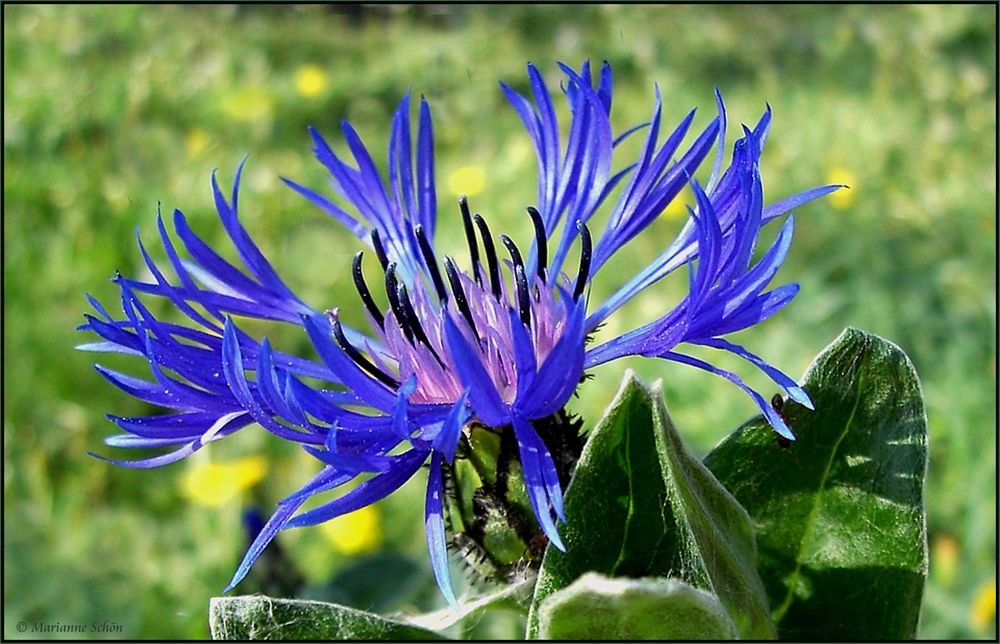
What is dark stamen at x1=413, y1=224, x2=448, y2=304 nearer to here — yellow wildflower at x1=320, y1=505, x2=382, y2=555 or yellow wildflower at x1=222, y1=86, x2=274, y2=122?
yellow wildflower at x1=320, y1=505, x2=382, y2=555

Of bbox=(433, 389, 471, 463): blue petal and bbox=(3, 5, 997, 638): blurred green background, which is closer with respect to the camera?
bbox=(433, 389, 471, 463): blue petal

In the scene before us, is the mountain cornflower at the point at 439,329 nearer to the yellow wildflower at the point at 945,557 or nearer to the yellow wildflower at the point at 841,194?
the yellow wildflower at the point at 945,557

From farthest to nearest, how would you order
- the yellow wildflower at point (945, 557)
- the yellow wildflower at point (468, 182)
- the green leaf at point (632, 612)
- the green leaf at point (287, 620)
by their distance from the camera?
the yellow wildflower at point (468, 182) < the yellow wildflower at point (945, 557) < the green leaf at point (287, 620) < the green leaf at point (632, 612)

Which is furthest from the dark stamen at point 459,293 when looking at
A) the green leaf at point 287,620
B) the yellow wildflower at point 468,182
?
the yellow wildflower at point 468,182

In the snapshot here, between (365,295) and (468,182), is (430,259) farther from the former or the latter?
(468,182)

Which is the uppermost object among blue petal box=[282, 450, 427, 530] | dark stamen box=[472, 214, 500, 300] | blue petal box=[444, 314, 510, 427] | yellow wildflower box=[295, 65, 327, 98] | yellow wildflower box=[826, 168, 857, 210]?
yellow wildflower box=[295, 65, 327, 98]

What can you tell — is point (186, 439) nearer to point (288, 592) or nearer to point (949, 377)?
point (288, 592)

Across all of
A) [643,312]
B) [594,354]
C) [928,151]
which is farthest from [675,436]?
[928,151]

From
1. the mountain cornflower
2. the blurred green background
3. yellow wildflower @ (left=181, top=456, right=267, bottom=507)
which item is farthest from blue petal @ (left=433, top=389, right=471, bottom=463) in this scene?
yellow wildflower @ (left=181, top=456, right=267, bottom=507)
